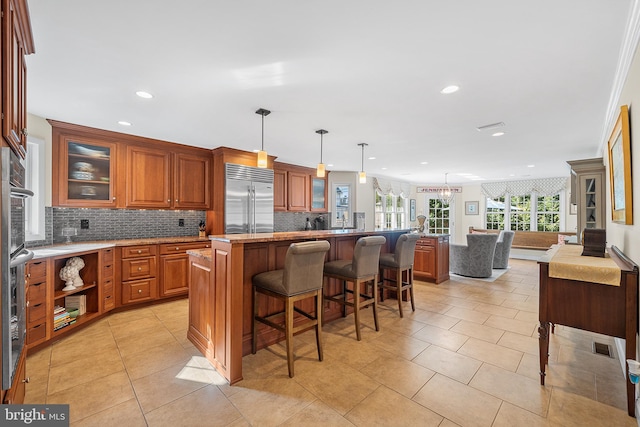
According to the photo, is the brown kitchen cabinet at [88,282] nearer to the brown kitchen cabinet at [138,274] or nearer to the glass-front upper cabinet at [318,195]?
the brown kitchen cabinet at [138,274]

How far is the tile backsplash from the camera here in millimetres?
3596

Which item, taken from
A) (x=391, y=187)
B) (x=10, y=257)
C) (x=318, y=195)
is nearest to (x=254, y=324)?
(x=10, y=257)

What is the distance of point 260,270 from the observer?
2.67m

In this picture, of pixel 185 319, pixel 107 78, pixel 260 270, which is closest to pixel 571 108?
pixel 260 270

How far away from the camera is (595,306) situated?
1.91 m

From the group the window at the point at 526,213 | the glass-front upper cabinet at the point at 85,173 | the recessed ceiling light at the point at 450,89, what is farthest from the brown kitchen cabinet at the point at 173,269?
the window at the point at 526,213

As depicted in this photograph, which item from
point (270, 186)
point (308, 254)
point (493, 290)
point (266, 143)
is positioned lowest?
point (493, 290)

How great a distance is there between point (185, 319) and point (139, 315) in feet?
2.16

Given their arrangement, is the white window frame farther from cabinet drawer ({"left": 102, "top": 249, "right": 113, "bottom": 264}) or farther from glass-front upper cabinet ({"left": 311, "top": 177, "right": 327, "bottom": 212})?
cabinet drawer ({"left": 102, "top": 249, "right": 113, "bottom": 264})

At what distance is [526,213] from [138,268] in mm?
10208

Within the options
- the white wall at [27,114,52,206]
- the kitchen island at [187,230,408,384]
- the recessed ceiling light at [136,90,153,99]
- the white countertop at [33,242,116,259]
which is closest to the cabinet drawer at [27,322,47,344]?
the white countertop at [33,242,116,259]

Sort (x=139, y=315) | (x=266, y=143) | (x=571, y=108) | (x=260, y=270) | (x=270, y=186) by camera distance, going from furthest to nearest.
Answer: (x=270, y=186)
(x=266, y=143)
(x=139, y=315)
(x=571, y=108)
(x=260, y=270)

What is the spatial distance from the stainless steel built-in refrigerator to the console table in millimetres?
4039

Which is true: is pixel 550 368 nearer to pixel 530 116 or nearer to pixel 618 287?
pixel 618 287
